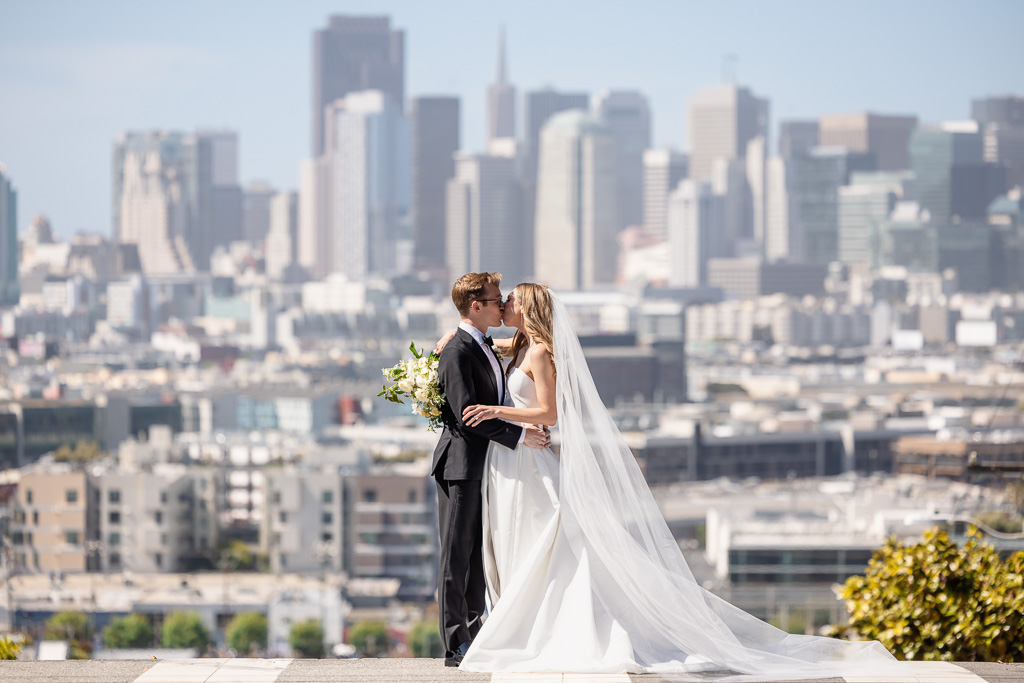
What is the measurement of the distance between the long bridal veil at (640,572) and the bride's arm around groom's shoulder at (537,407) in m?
0.03

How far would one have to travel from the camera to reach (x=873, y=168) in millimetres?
109562

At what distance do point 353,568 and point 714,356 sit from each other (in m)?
50.7

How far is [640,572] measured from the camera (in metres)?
3.33

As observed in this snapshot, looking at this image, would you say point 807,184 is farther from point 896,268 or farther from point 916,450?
point 916,450

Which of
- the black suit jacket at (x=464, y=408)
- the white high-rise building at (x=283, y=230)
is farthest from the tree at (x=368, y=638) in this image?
the white high-rise building at (x=283, y=230)

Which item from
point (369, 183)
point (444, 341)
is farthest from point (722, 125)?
point (444, 341)

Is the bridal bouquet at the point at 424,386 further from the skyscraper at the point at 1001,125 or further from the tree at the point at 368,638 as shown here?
the skyscraper at the point at 1001,125

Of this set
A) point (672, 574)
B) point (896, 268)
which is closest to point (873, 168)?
point (896, 268)

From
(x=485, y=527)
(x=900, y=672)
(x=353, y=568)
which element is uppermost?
(x=485, y=527)

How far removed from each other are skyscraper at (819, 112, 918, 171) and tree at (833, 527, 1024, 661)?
110m

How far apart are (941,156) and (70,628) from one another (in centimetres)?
9294

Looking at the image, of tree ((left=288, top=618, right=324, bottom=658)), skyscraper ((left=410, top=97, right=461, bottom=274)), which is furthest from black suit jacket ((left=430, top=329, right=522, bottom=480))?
skyscraper ((left=410, top=97, right=461, bottom=274))

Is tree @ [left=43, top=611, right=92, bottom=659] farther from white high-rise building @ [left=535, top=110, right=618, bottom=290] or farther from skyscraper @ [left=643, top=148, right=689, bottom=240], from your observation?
skyscraper @ [left=643, top=148, right=689, bottom=240]

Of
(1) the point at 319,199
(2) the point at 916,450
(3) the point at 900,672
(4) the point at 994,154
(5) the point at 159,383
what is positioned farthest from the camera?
(1) the point at 319,199
